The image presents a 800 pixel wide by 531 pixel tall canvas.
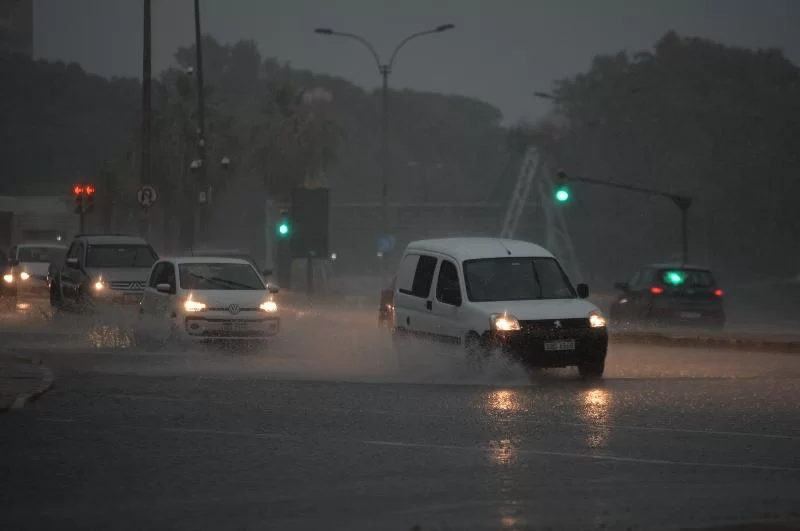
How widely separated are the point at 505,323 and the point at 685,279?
17295 millimetres

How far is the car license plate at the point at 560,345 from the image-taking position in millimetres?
19312

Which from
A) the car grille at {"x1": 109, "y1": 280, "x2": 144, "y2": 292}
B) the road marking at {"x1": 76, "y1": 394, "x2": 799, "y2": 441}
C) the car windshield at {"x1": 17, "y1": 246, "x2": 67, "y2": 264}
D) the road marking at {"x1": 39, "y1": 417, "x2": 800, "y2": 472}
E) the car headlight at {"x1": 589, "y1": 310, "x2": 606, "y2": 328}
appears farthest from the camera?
the car windshield at {"x1": 17, "y1": 246, "x2": 67, "y2": 264}

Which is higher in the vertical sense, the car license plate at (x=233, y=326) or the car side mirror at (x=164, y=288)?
the car side mirror at (x=164, y=288)

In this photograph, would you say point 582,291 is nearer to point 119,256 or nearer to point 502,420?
point 502,420

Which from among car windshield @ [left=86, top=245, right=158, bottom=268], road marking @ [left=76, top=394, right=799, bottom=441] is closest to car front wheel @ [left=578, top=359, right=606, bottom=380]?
road marking @ [left=76, top=394, right=799, bottom=441]

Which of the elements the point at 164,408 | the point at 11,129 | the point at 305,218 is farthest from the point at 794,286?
the point at 11,129

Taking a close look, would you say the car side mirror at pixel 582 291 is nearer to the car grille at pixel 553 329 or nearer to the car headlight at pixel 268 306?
the car grille at pixel 553 329

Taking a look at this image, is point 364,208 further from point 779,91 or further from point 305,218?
point 305,218

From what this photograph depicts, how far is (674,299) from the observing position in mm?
35312

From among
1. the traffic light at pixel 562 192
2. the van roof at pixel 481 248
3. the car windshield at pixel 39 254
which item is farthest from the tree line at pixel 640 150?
the van roof at pixel 481 248

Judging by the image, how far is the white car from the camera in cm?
2464

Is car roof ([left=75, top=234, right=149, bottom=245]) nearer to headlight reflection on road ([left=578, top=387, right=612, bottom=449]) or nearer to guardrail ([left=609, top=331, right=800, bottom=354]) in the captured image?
guardrail ([left=609, top=331, right=800, bottom=354])

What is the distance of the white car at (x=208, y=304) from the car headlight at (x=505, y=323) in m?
6.56

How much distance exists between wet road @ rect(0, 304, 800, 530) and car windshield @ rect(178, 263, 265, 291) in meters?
4.18
